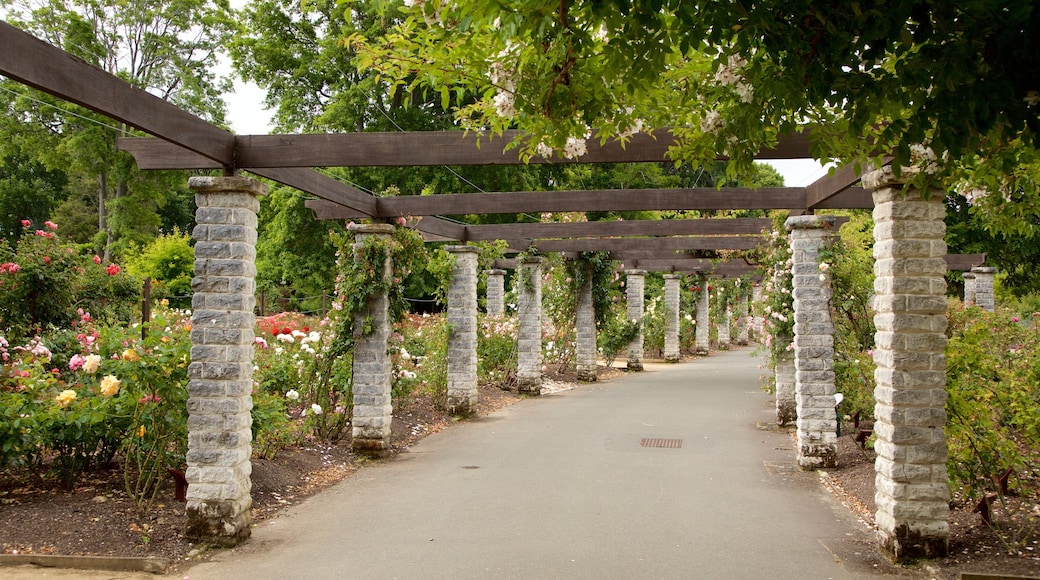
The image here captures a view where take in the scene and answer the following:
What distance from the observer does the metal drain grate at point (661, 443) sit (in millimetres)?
9641

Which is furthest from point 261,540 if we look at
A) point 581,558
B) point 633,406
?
point 633,406

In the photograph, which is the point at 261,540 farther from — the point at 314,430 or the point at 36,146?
the point at 36,146

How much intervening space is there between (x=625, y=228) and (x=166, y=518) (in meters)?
8.09

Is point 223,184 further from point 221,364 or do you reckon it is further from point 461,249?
point 461,249

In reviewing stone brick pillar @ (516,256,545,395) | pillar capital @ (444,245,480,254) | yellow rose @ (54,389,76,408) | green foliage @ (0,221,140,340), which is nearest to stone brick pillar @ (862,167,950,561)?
yellow rose @ (54,389,76,408)

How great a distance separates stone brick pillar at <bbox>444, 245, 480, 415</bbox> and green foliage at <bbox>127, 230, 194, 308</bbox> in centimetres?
1562

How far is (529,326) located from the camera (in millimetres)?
15008

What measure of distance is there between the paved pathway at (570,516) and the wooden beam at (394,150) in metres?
3.05

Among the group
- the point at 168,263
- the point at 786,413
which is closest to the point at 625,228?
the point at 786,413

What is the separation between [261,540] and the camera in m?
5.73

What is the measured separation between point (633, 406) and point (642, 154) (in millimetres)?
8176

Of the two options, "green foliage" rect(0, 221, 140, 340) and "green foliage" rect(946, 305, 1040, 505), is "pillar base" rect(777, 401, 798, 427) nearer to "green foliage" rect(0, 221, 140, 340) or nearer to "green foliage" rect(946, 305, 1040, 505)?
"green foliage" rect(946, 305, 1040, 505)

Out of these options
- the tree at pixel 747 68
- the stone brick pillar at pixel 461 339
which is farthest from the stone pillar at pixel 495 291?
the tree at pixel 747 68

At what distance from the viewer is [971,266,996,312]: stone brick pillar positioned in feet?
58.1
